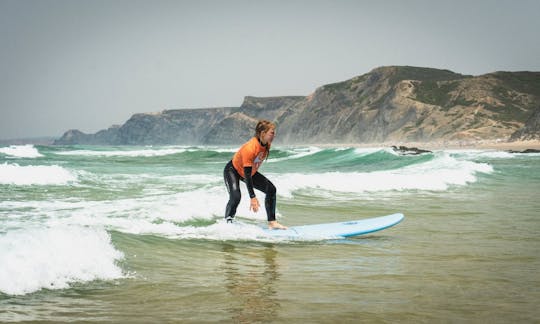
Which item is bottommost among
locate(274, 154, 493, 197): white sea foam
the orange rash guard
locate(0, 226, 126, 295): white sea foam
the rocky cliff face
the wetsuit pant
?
locate(274, 154, 493, 197): white sea foam

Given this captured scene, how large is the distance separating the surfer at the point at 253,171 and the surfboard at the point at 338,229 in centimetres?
22

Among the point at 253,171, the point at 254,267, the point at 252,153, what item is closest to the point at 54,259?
the point at 254,267

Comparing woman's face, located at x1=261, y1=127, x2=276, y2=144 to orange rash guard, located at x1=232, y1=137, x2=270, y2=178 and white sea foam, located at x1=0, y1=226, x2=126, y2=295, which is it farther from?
white sea foam, located at x1=0, y1=226, x2=126, y2=295

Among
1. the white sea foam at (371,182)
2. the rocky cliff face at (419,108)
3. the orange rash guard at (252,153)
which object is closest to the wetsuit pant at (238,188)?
the orange rash guard at (252,153)

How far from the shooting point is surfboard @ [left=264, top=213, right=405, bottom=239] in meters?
7.81

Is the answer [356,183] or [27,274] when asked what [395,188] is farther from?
[27,274]

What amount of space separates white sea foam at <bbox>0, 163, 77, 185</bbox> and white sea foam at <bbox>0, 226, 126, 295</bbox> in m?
12.0

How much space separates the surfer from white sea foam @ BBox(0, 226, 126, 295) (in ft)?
7.32

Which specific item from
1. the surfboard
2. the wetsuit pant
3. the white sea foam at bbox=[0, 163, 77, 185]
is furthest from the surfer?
the white sea foam at bbox=[0, 163, 77, 185]

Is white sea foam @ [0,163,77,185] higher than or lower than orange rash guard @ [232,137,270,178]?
lower

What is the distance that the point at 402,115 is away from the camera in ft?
361

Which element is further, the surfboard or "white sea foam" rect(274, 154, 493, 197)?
"white sea foam" rect(274, 154, 493, 197)

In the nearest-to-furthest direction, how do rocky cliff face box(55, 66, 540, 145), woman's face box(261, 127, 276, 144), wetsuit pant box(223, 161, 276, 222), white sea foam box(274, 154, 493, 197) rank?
woman's face box(261, 127, 276, 144) → wetsuit pant box(223, 161, 276, 222) → white sea foam box(274, 154, 493, 197) → rocky cliff face box(55, 66, 540, 145)

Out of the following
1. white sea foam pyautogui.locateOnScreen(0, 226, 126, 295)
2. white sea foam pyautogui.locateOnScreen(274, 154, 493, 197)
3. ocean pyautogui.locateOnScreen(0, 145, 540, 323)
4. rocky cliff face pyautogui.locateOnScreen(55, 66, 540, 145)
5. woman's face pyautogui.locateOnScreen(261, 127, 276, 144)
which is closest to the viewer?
ocean pyautogui.locateOnScreen(0, 145, 540, 323)
